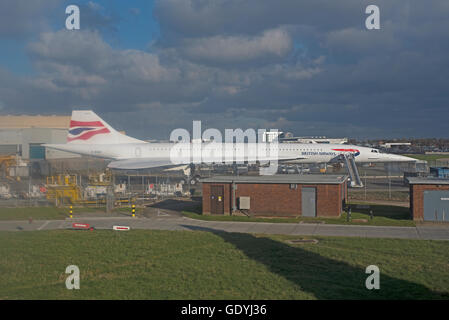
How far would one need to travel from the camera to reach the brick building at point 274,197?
88.7 ft

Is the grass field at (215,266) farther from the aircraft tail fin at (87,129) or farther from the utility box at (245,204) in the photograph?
the aircraft tail fin at (87,129)

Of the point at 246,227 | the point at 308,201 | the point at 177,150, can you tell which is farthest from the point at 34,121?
the point at 246,227

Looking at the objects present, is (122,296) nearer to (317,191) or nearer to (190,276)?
(190,276)

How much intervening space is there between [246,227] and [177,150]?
96.8ft

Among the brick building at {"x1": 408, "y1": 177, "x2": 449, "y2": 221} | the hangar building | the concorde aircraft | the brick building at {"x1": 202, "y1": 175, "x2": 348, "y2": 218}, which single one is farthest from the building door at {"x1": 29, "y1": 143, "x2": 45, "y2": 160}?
the brick building at {"x1": 408, "y1": 177, "x2": 449, "y2": 221}

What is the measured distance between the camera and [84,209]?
31609 mm

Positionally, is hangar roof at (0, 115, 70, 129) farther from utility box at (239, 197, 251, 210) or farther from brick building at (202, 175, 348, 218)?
utility box at (239, 197, 251, 210)

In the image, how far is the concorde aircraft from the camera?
5227 cm

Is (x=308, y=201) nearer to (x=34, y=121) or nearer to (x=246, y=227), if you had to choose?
(x=246, y=227)

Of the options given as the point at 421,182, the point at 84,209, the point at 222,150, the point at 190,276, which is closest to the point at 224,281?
the point at 190,276

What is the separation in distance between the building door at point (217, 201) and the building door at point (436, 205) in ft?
41.1

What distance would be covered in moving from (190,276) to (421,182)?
1785cm

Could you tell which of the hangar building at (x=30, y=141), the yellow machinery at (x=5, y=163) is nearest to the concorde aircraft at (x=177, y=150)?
the yellow machinery at (x=5, y=163)

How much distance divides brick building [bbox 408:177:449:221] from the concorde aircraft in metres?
26.2
